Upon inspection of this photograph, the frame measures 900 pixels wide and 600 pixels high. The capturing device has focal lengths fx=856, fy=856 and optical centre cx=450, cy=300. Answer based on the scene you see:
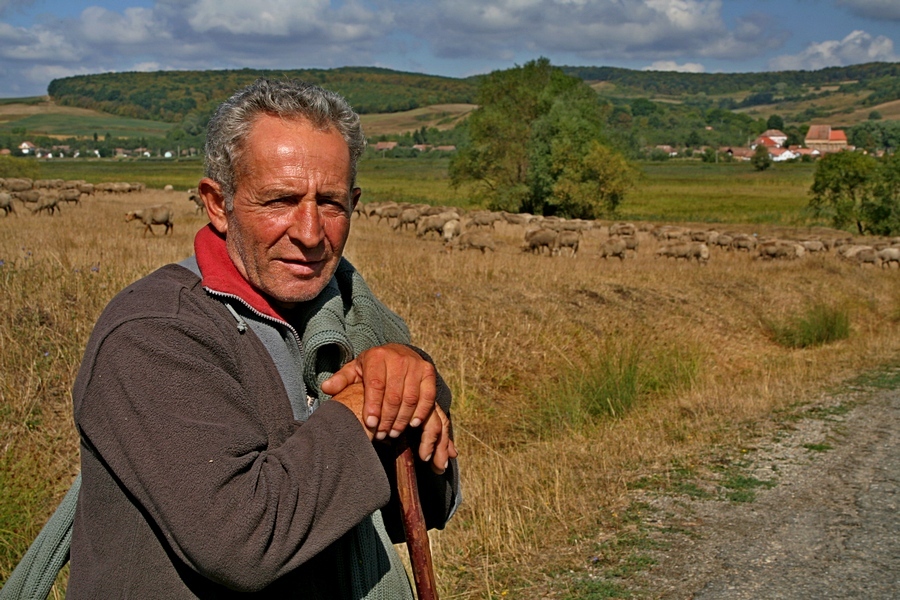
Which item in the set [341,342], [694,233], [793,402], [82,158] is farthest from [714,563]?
[82,158]

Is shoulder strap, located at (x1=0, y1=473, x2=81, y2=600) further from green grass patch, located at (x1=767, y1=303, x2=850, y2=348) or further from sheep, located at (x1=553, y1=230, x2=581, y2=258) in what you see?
sheep, located at (x1=553, y1=230, x2=581, y2=258)

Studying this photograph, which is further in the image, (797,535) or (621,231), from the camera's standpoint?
(621,231)

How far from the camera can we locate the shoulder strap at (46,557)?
1.88 m

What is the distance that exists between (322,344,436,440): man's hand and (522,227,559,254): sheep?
25.0 m

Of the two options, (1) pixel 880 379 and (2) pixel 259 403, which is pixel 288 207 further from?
(1) pixel 880 379

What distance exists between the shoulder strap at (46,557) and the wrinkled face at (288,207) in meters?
0.62

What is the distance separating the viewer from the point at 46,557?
6.22ft

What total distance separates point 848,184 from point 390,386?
4941cm

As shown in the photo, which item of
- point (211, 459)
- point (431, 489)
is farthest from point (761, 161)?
point (211, 459)

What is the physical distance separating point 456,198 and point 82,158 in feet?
320

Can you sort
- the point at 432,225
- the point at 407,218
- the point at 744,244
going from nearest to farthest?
1. the point at 432,225
2. the point at 744,244
3. the point at 407,218

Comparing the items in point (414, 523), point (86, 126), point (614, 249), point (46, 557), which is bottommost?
point (614, 249)

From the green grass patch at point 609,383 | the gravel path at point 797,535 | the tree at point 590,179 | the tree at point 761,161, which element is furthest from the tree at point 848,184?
the tree at point 761,161

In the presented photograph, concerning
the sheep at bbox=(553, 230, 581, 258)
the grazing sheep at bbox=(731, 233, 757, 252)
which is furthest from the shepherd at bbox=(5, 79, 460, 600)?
the grazing sheep at bbox=(731, 233, 757, 252)
